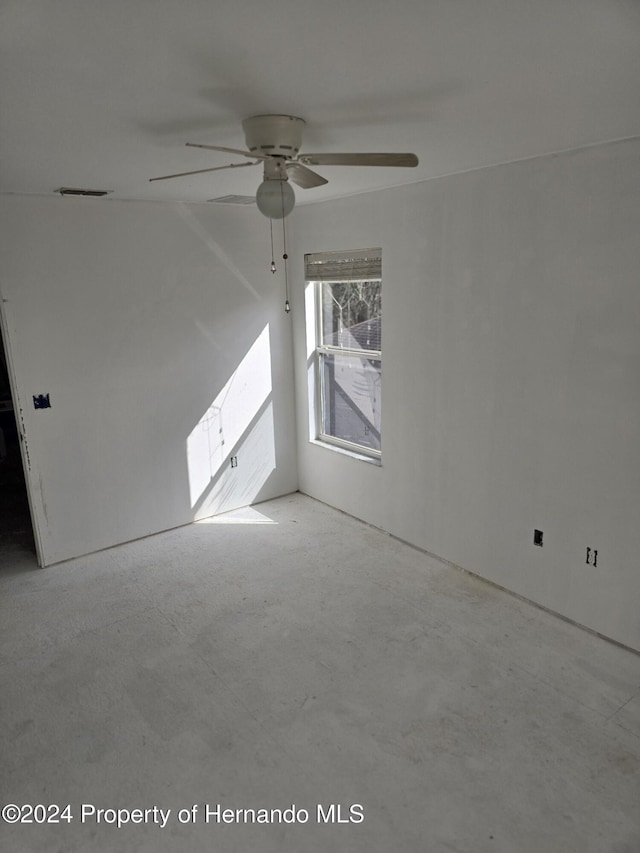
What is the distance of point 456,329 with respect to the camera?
3.51m

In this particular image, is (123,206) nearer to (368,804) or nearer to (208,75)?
(208,75)

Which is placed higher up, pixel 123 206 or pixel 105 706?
pixel 123 206

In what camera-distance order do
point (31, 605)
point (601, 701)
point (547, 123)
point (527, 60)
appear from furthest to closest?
point (31, 605) < point (601, 701) < point (547, 123) < point (527, 60)

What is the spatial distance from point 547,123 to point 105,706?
307cm

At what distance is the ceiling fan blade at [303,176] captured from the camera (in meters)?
2.24

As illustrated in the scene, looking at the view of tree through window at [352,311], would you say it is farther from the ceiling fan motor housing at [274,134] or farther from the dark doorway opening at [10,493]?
the dark doorway opening at [10,493]

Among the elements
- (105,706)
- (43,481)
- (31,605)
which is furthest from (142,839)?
(43,481)

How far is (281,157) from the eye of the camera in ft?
7.00

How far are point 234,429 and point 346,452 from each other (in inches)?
36.0

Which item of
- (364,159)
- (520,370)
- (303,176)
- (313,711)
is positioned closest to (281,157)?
(303,176)

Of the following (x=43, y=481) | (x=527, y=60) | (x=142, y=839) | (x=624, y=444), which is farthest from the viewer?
(x=43, y=481)

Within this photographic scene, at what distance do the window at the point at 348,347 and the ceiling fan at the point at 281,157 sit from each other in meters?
1.82

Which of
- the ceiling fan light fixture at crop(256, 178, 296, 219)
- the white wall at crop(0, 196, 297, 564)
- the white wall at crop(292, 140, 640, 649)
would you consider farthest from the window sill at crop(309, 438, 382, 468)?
the ceiling fan light fixture at crop(256, 178, 296, 219)

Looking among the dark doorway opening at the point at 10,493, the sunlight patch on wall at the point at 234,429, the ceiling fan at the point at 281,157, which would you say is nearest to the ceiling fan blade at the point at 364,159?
the ceiling fan at the point at 281,157
